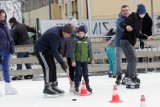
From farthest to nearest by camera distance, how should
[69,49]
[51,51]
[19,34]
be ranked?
[19,34]
[69,49]
[51,51]

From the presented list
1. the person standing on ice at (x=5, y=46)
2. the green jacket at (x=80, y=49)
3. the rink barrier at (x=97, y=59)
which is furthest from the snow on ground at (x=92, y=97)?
the rink barrier at (x=97, y=59)

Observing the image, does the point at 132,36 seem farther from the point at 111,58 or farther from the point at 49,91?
the point at 111,58

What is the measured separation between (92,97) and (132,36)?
1734 millimetres

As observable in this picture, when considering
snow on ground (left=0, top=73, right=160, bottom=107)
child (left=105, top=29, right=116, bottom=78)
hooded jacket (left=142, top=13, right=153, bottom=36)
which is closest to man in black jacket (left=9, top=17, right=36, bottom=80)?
snow on ground (left=0, top=73, right=160, bottom=107)

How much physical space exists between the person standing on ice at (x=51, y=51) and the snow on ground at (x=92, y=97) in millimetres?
273

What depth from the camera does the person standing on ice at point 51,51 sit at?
8125mm

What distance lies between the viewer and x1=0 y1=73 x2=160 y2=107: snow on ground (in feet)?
25.1

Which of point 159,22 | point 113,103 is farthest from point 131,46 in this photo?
point 159,22

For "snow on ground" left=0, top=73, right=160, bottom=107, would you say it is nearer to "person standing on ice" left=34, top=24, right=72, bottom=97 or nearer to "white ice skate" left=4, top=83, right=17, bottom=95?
"white ice skate" left=4, top=83, right=17, bottom=95

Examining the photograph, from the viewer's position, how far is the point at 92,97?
330 inches

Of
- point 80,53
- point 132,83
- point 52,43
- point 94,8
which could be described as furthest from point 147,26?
point 94,8

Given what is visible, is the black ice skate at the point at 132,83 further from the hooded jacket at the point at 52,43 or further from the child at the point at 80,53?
the hooded jacket at the point at 52,43

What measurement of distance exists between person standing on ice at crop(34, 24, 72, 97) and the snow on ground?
→ 27 cm

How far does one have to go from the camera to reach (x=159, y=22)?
16.4m
